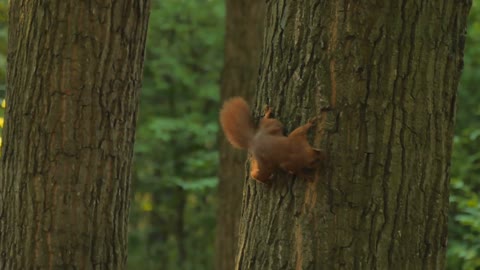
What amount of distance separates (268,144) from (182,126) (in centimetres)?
740

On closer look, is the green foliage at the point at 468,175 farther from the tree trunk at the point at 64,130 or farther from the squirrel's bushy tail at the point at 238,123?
the squirrel's bushy tail at the point at 238,123

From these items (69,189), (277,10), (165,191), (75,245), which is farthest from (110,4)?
(165,191)

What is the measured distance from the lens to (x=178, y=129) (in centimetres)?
999

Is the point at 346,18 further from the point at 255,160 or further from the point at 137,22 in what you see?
the point at 137,22

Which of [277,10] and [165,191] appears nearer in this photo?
[277,10]

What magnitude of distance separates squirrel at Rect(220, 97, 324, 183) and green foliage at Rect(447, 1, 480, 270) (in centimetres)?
345

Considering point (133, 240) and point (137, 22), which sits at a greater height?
point (137, 22)

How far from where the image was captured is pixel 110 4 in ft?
12.6

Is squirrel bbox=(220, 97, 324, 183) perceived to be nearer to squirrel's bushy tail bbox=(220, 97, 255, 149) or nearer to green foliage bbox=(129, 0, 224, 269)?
squirrel's bushy tail bbox=(220, 97, 255, 149)

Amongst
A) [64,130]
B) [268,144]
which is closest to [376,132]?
[268,144]

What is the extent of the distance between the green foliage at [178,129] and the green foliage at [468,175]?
3292 millimetres

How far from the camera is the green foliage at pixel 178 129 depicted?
10445mm

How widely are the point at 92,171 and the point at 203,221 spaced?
354 inches

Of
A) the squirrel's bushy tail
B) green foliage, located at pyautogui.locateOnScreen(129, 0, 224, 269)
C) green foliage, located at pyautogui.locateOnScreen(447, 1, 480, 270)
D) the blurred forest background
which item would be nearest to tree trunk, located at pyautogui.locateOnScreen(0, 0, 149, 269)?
the squirrel's bushy tail
